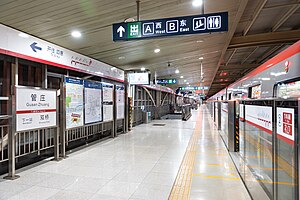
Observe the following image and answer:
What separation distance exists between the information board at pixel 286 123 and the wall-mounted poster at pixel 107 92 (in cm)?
577

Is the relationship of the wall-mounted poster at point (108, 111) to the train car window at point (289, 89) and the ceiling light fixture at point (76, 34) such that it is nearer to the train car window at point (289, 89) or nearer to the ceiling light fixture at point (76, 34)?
the ceiling light fixture at point (76, 34)

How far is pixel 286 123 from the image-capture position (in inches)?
61.9

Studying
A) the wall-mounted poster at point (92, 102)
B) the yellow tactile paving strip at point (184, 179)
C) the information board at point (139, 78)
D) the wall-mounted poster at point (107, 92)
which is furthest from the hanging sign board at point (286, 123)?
the information board at point (139, 78)

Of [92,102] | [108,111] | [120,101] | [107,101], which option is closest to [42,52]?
[92,102]

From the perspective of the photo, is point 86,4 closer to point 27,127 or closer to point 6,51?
point 6,51

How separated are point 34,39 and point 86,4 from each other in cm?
178

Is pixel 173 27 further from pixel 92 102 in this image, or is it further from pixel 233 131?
pixel 92 102

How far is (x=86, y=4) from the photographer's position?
3566mm

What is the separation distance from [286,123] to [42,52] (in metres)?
4.96

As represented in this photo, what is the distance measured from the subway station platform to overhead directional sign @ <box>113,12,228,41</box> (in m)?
2.60

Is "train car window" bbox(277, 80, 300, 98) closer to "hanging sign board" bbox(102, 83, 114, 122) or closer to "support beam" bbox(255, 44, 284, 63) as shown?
"hanging sign board" bbox(102, 83, 114, 122)

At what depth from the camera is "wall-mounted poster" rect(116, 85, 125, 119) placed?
26.0 ft

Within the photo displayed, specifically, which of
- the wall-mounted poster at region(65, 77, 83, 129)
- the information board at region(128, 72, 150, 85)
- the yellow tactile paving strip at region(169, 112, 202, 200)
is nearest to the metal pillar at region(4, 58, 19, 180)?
the wall-mounted poster at region(65, 77, 83, 129)

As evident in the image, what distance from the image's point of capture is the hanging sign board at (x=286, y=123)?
1466 mm
